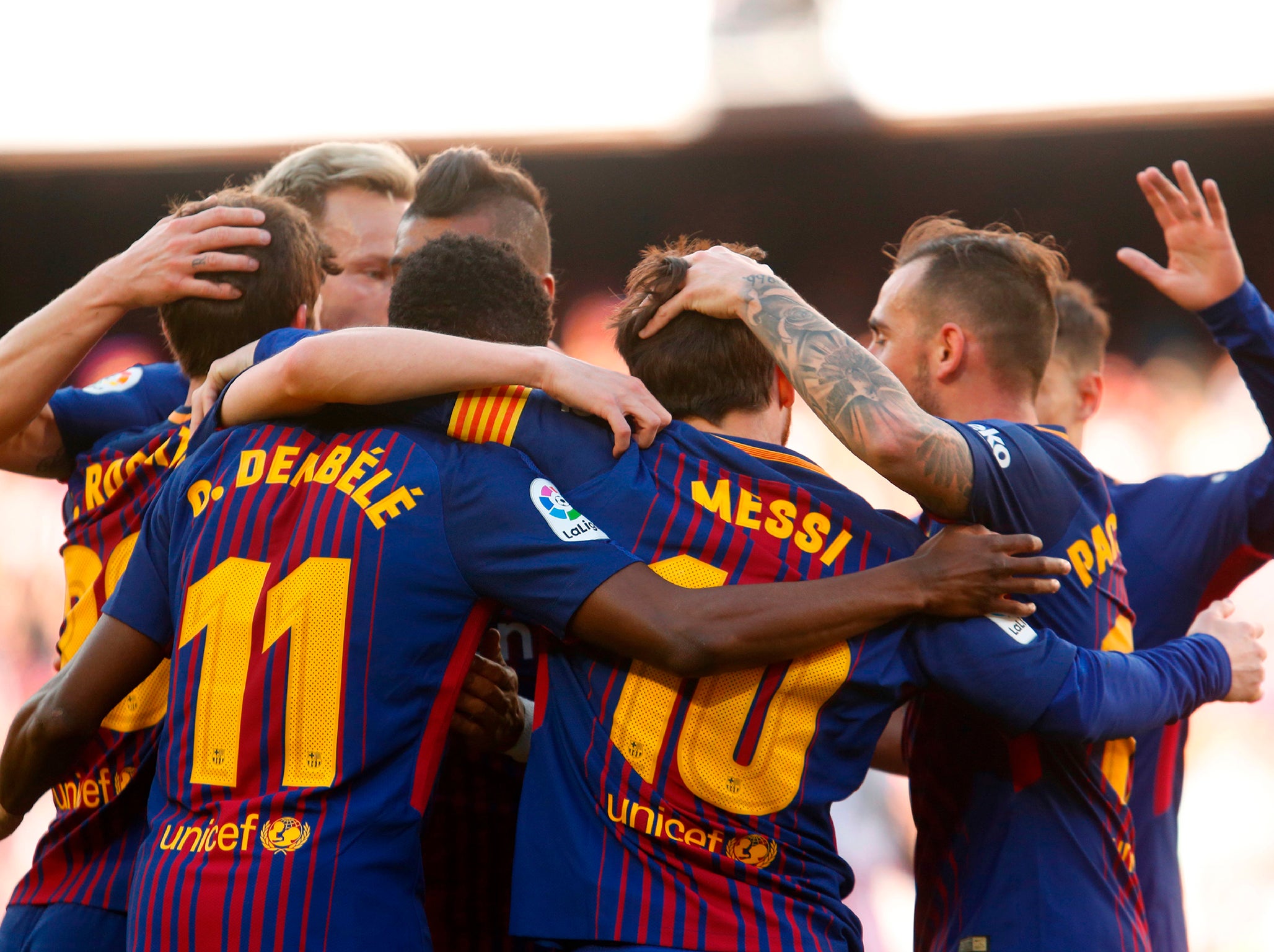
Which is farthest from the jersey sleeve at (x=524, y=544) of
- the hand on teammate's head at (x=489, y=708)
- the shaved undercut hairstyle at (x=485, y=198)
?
the shaved undercut hairstyle at (x=485, y=198)

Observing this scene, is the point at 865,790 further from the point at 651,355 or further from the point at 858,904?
the point at 651,355

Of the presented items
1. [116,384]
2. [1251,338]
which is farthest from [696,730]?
[1251,338]

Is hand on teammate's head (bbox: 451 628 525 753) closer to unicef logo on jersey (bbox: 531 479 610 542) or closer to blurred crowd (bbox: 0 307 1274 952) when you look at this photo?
unicef logo on jersey (bbox: 531 479 610 542)

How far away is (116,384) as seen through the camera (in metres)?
3.02

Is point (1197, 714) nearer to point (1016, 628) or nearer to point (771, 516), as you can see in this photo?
point (1016, 628)

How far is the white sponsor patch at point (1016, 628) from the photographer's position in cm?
212

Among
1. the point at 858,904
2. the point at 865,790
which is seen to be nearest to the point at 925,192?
the point at 865,790

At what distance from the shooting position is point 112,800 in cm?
241

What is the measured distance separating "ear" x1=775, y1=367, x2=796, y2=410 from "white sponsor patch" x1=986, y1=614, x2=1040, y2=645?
581 mm

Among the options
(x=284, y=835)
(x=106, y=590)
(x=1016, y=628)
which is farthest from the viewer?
(x=106, y=590)

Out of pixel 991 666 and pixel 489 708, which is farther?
pixel 489 708

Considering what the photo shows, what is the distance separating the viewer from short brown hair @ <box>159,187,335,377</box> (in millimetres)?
2541

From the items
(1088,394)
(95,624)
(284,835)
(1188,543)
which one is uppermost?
(1088,394)

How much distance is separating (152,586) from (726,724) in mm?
1083
